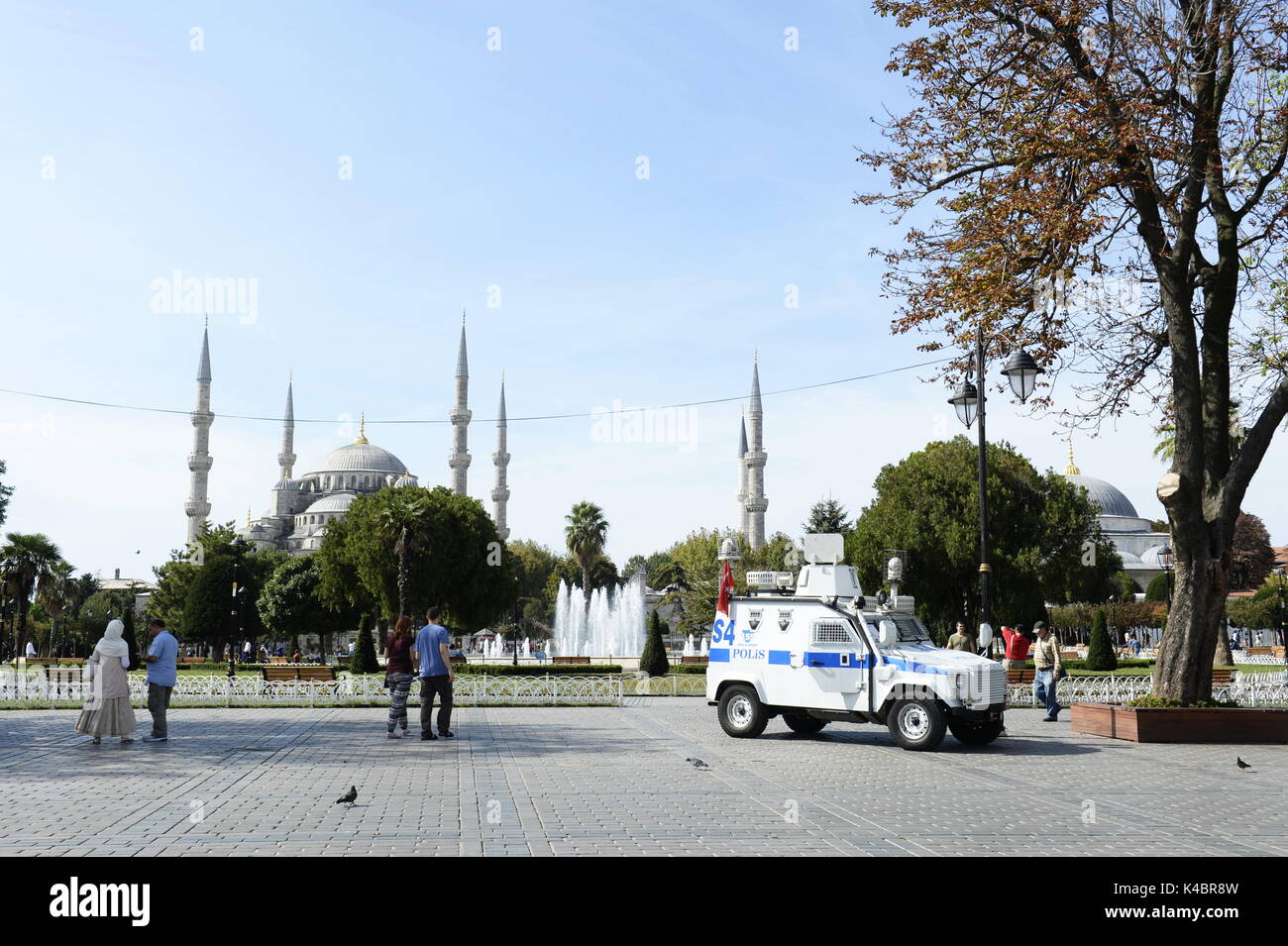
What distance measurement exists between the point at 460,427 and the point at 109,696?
237ft

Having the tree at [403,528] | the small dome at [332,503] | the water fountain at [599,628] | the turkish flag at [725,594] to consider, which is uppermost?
the small dome at [332,503]

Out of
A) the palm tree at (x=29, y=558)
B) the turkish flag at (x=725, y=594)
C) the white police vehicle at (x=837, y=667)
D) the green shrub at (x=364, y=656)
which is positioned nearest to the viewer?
the white police vehicle at (x=837, y=667)

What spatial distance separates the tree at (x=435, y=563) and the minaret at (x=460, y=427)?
34.4m

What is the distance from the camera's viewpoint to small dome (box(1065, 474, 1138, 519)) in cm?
10675

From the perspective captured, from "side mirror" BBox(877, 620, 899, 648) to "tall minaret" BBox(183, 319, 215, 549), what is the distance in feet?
259

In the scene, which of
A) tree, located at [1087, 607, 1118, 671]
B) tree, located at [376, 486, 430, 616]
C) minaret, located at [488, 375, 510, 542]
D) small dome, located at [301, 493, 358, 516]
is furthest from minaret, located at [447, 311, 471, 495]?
tree, located at [1087, 607, 1118, 671]

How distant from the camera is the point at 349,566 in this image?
47.8 meters

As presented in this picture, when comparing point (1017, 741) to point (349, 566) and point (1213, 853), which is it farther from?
point (349, 566)

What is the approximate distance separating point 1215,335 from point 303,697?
16.6 m

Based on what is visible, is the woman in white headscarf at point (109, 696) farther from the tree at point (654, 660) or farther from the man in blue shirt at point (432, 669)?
the tree at point (654, 660)

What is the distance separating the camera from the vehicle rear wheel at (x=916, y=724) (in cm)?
1273

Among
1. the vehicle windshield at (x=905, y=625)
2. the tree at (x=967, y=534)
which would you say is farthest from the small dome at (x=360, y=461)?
the vehicle windshield at (x=905, y=625)

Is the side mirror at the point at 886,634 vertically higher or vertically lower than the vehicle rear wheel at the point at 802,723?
higher
